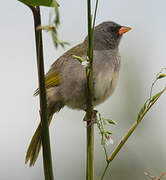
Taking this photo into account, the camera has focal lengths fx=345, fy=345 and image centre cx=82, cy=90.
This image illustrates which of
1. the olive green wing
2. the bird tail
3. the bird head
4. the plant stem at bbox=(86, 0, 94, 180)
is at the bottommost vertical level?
the bird tail

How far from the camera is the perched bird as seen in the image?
264cm

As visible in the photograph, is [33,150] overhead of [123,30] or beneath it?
beneath

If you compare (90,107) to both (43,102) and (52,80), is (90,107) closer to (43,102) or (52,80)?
(43,102)

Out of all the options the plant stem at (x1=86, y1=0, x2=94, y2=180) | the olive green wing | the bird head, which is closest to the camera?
the plant stem at (x1=86, y1=0, x2=94, y2=180)

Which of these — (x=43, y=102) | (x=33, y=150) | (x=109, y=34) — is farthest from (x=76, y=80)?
(x=43, y=102)

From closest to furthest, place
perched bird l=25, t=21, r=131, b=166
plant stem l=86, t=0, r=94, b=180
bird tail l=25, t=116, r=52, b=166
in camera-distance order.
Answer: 1. plant stem l=86, t=0, r=94, b=180
2. bird tail l=25, t=116, r=52, b=166
3. perched bird l=25, t=21, r=131, b=166

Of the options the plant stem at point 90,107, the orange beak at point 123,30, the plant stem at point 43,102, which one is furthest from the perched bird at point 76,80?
the plant stem at point 43,102

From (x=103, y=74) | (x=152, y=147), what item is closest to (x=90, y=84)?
(x=103, y=74)

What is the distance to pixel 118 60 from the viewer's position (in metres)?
3.04

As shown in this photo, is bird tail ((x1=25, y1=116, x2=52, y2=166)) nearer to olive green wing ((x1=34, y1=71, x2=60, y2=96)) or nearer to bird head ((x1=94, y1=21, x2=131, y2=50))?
olive green wing ((x1=34, y1=71, x2=60, y2=96))

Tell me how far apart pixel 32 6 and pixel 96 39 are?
2.53 m

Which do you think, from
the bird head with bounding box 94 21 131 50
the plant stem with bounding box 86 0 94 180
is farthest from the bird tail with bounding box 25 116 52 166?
the plant stem with bounding box 86 0 94 180

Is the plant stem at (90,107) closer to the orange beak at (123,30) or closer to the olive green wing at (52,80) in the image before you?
the olive green wing at (52,80)

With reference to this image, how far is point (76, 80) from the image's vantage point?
106 inches
